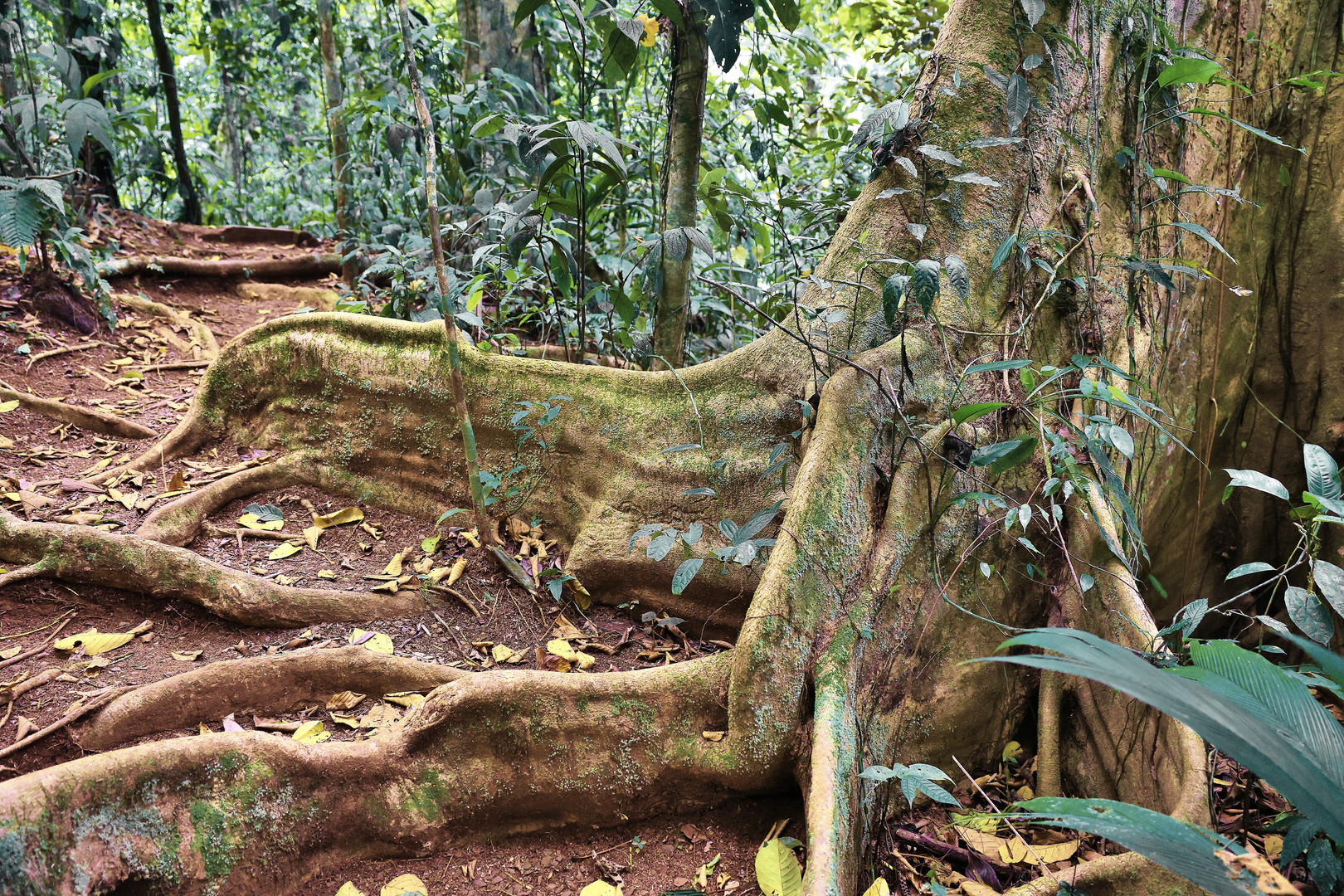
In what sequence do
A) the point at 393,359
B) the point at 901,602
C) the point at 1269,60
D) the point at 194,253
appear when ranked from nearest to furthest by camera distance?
the point at 901,602, the point at 1269,60, the point at 393,359, the point at 194,253

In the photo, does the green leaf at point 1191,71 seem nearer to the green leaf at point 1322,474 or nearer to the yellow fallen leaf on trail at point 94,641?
the green leaf at point 1322,474

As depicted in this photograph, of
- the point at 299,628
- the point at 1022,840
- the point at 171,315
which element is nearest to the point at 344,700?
the point at 299,628

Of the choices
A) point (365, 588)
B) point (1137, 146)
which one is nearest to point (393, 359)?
point (365, 588)

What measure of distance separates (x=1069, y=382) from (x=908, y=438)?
51 centimetres

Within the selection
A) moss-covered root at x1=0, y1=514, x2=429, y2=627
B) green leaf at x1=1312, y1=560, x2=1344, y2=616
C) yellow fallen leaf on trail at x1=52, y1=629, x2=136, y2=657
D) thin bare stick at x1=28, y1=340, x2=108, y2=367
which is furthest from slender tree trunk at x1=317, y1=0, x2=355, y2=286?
green leaf at x1=1312, y1=560, x2=1344, y2=616

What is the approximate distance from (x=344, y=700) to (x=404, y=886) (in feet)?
2.11

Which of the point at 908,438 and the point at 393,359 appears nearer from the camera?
the point at 908,438

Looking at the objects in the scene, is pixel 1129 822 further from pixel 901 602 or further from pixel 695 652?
pixel 695 652

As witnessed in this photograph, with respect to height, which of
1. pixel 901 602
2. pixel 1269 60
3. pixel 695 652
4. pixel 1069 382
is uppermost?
pixel 1269 60

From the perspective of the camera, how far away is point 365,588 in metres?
2.78

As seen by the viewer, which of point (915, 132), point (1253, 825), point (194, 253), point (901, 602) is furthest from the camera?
point (194, 253)

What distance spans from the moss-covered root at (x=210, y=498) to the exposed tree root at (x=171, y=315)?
7.66ft

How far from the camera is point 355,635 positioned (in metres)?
2.53

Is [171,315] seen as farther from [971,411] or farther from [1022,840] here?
[1022,840]
